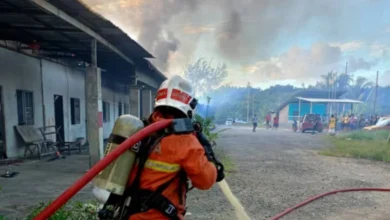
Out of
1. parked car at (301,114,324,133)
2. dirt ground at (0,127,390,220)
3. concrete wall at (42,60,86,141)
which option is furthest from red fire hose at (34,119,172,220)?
parked car at (301,114,324,133)

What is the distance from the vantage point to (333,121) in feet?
63.5

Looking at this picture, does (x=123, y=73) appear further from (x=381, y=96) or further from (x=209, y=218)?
(x=381, y=96)

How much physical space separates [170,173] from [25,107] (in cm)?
822

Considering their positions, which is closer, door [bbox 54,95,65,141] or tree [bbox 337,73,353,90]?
door [bbox 54,95,65,141]

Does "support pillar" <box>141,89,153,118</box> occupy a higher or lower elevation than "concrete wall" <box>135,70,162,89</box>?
lower

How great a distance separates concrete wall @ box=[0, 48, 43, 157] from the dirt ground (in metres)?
0.90

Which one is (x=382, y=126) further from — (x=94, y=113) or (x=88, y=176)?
(x=88, y=176)

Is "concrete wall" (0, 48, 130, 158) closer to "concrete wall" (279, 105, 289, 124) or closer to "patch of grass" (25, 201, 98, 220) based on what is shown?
"patch of grass" (25, 201, 98, 220)

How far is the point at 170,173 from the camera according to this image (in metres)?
1.50

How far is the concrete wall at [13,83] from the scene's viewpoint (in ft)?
24.0

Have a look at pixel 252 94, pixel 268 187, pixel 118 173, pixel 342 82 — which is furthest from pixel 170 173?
pixel 342 82

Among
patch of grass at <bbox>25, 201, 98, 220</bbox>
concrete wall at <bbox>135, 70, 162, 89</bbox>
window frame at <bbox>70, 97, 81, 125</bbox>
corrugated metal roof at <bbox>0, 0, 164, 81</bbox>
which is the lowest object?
patch of grass at <bbox>25, 201, 98, 220</bbox>

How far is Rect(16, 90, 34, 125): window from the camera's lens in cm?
797

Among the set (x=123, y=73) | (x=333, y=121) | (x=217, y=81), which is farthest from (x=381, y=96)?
(x=123, y=73)
